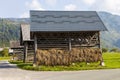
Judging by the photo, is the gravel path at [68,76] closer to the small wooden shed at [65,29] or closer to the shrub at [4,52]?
the small wooden shed at [65,29]

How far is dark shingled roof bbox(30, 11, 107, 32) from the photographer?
38.1 meters

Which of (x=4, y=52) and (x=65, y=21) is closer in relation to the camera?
(x=65, y=21)

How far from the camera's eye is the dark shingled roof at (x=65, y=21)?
125 feet

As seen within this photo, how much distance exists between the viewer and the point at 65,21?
39.7 meters

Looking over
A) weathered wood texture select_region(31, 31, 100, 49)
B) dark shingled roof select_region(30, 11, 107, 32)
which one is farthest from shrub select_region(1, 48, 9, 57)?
weathered wood texture select_region(31, 31, 100, 49)

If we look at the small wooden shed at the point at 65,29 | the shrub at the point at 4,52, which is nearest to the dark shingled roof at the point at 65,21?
the small wooden shed at the point at 65,29

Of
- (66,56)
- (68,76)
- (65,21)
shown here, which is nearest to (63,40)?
(65,21)

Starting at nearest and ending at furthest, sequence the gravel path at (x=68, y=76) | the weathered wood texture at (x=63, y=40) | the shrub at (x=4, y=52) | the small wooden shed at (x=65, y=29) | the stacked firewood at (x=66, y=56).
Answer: the gravel path at (x=68, y=76) → the stacked firewood at (x=66, y=56) → the small wooden shed at (x=65, y=29) → the weathered wood texture at (x=63, y=40) → the shrub at (x=4, y=52)

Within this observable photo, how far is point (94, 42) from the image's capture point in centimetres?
4088

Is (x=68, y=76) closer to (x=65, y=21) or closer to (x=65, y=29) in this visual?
(x=65, y=29)

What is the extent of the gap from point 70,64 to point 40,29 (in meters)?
5.12

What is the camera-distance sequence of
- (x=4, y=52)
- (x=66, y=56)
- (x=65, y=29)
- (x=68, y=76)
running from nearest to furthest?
(x=68, y=76) → (x=66, y=56) → (x=65, y=29) → (x=4, y=52)

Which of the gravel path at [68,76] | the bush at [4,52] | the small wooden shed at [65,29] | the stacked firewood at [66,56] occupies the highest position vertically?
the small wooden shed at [65,29]

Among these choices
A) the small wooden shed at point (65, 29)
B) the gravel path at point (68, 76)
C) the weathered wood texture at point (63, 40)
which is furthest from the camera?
the weathered wood texture at point (63, 40)
